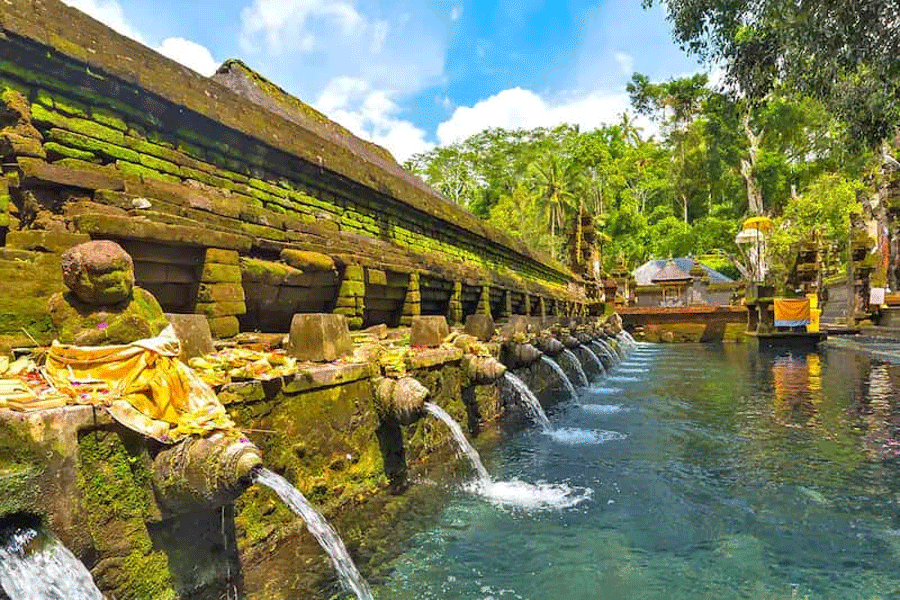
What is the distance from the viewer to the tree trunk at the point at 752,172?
124 ft

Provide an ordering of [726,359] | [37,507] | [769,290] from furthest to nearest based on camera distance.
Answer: [769,290] < [726,359] < [37,507]

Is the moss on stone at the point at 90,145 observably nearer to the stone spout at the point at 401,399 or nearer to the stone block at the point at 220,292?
the stone block at the point at 220,292

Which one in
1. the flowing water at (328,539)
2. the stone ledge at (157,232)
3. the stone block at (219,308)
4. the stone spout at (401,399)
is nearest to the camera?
the flowing water at (328,539)

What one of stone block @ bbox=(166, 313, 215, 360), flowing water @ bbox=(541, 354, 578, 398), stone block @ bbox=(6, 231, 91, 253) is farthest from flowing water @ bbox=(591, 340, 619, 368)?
stone block @ bbox=(6, 231, 91, 253)

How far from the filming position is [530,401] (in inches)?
327

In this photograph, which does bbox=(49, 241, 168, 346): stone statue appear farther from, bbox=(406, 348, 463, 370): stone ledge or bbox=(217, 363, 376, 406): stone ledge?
bbox=(406, 348, 463, 370): stone ledge

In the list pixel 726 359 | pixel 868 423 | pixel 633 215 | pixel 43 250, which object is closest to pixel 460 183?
pixel 633 215

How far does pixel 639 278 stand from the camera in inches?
1704

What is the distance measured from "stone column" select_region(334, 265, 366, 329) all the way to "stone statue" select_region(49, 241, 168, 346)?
361 cm

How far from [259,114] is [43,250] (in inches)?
128

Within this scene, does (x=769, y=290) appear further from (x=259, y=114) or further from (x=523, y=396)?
(x=259, y=114)

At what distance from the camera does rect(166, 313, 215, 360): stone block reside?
364cm

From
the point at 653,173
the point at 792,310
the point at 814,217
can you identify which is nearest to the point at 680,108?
the point at 653,173

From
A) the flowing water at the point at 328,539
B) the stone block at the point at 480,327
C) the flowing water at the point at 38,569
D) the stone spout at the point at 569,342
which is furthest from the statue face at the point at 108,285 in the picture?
the stone spout at the point at 569,342
